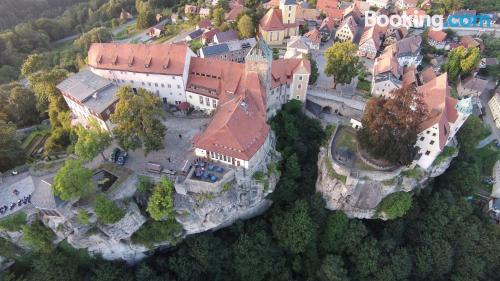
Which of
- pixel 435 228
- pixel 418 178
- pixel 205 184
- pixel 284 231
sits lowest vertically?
pixel 435 228

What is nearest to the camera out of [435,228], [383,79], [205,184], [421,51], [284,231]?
[205,184]

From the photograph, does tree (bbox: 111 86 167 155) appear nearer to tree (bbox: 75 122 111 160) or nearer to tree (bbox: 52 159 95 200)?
tree (bbox: 75 122 111 160)

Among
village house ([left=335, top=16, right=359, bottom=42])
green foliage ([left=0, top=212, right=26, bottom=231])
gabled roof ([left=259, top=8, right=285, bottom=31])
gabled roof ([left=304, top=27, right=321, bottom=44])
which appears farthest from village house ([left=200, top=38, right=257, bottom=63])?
green foliage ([left=0, top=212, right=26, bottom=231])

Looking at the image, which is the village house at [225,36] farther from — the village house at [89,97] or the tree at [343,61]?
the village house at [89,97]

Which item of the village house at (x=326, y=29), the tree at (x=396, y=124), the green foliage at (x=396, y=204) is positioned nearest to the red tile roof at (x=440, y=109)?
the tree at (x=396, y=124)

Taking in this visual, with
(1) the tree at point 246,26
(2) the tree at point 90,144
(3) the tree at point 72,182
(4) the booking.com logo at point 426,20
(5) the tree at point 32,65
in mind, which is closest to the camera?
(3) the tree at point 72,182

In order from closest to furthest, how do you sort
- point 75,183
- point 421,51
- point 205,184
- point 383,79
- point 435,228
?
point 75,183, point 205,184, point 435,228, point 383,79, point 421,51

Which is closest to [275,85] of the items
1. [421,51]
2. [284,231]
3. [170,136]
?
[170,136]

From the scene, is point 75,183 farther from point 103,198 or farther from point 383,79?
point 383,79

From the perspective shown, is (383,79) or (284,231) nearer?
(284,231)
